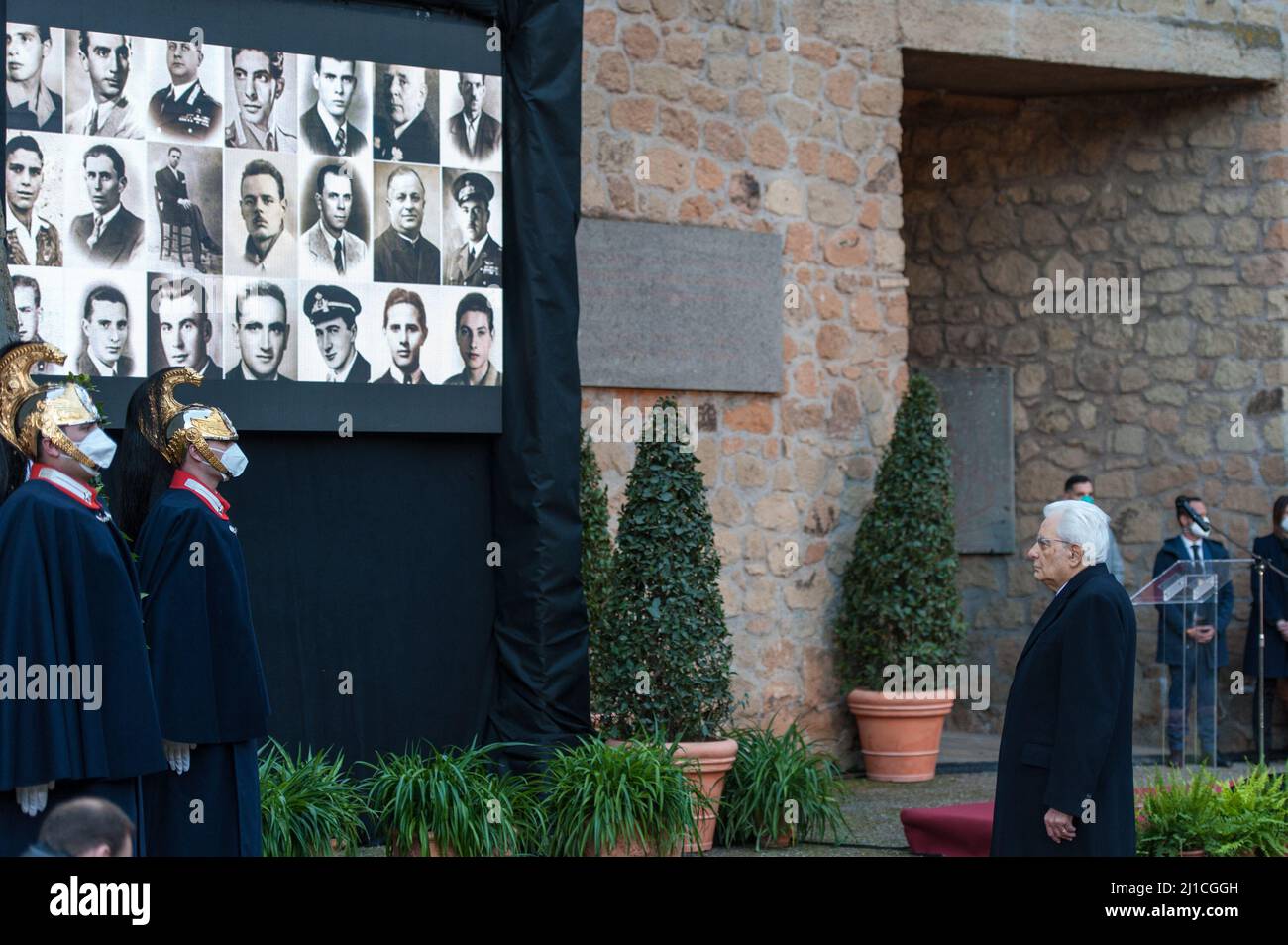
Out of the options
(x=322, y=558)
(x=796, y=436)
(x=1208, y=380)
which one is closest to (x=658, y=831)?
(x=322, y=558)

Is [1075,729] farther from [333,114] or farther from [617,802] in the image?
[333,114]

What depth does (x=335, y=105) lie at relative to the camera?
7.02 m

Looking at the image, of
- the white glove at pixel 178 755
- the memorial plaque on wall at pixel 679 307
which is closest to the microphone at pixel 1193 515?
the memorial plaque on wall at pixel 679 307

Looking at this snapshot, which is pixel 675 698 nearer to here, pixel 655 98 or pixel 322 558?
Answer: pixel 322 558

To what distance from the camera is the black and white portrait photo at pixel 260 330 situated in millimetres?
6742

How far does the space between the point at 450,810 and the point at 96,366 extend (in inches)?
85.8

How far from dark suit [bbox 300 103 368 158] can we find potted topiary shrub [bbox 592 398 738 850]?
187 cm

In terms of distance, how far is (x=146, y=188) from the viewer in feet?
21.7

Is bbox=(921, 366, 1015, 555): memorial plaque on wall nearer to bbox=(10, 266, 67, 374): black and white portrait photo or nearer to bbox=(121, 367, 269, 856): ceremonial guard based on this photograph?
bbox=(10, 266, 67, 374): black and white portrait photo

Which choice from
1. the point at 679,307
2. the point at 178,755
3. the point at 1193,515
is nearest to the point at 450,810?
the point at 178,755

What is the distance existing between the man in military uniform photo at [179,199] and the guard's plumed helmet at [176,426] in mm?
Result: 1356

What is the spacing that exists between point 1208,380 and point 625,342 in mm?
4275

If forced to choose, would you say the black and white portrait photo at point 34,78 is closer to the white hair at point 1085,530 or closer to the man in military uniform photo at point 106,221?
the man in military uniform photo at point 106,221

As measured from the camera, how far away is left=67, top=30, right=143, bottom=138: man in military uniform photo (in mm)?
6488
